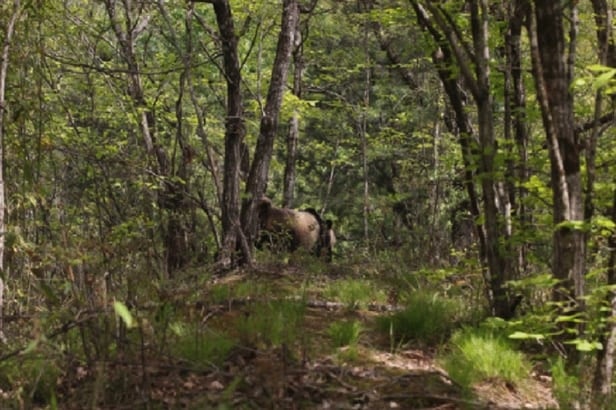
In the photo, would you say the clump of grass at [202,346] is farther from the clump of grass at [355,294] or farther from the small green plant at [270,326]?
the clump of grass at [355,294]

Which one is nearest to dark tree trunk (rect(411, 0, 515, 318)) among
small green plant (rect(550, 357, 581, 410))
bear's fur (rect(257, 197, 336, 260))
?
small green plant (rect(550, 357, 581, 410))

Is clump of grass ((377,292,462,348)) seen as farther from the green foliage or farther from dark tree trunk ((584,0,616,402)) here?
the green foliage

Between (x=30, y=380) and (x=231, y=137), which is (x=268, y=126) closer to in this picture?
(x=231, y=137)

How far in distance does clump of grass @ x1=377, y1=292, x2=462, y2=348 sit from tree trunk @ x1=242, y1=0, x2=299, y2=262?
3.81m

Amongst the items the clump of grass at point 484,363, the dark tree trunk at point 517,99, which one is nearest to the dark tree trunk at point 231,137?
the dark tree trunk at point 517,99

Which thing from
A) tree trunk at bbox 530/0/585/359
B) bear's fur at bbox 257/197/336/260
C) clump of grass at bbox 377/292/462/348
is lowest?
clump of grass at bbox 377/292/462/348

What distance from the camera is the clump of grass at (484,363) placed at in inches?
156

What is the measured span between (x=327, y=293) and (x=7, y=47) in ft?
12.5

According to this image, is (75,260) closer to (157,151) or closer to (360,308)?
(360,308)

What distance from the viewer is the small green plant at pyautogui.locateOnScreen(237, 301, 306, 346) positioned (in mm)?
4406

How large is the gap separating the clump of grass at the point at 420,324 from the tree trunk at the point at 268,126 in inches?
150

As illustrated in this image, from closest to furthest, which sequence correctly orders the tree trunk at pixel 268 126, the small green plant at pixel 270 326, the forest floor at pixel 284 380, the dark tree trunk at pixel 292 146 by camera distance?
the forest floor at pixel 284 380 → the small green plant at pixel 270 326 → the tree trunk at pixel 268 126 → the dark tree trunk at pixel 292 146

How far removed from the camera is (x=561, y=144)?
4.31 metres

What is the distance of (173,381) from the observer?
3566 millimetres
